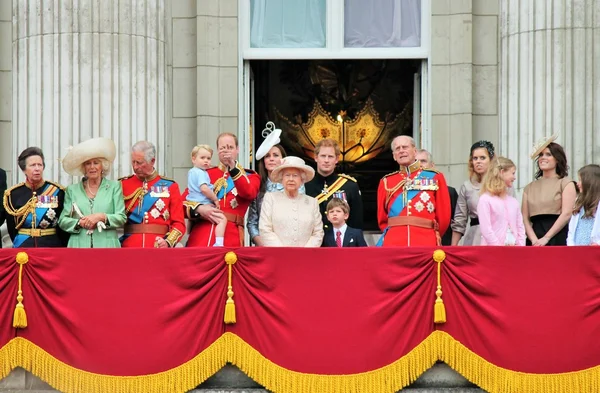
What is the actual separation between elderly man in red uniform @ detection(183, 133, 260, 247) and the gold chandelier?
6.25 meters

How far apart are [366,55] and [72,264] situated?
17.7ft

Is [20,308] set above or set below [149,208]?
below

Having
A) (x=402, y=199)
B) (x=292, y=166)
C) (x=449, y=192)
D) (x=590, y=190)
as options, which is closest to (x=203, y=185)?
(x=292, y=166)

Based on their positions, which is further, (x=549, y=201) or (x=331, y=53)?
(x=331, y=53)

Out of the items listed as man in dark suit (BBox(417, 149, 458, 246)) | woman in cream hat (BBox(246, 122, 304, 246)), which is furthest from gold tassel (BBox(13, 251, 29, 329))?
man in dark suit (BBox(417, 149, 458, 246))

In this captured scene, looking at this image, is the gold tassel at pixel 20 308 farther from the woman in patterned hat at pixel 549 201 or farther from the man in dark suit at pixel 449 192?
the woman in patterned hat at pixel 549 201

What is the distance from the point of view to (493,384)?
12.5 meters

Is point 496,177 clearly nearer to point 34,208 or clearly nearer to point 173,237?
point 173,237

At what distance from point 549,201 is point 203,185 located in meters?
3.18

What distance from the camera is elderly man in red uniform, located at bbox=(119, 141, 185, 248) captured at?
13523 millimetres

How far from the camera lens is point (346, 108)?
20094mm

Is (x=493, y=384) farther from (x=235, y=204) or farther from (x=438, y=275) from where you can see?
(x=235, y=204)

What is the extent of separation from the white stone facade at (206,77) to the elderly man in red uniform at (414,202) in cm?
262

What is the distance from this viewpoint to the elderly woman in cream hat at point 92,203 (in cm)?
1318
